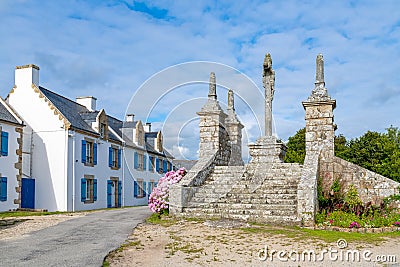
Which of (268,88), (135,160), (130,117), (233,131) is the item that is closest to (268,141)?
(268,88)

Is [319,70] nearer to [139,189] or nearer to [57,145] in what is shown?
[57,145]

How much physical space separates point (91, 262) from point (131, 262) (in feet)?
1.87

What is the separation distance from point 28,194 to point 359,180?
15374mm

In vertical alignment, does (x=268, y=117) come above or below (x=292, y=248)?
above

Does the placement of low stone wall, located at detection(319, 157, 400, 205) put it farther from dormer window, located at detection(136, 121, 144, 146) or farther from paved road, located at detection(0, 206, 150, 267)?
dormer window, located at detection(136, 121, 144, 146)

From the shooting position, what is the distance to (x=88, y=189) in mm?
22406

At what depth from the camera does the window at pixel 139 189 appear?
1125 inches

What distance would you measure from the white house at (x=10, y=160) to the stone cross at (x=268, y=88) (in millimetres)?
11845

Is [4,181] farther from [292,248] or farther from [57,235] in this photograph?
[292,248]

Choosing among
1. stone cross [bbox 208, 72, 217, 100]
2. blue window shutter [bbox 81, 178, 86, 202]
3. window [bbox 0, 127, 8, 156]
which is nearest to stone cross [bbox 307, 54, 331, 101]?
stone cross [bbox 208, 72, 217, 100]

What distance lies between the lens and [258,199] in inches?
428

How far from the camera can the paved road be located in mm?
6035

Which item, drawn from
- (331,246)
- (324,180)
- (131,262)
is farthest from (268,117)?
(131,262)

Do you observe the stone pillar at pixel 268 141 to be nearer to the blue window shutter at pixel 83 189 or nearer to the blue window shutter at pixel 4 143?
the blue window shutter at pixel 4 143
